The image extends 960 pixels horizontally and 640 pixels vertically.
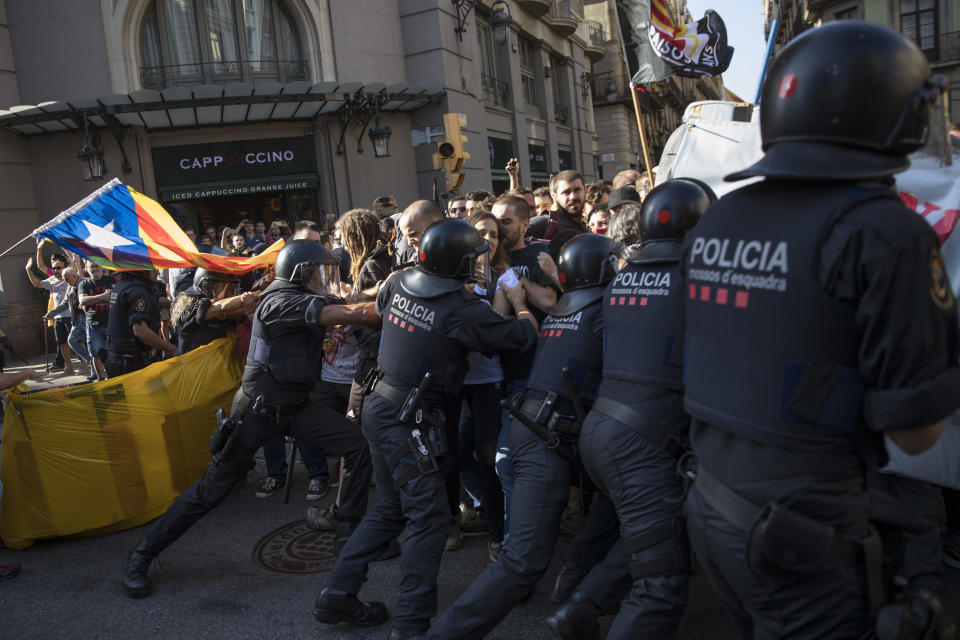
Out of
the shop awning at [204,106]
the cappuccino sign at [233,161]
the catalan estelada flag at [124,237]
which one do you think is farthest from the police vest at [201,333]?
the cappuccino sign at [233,161]

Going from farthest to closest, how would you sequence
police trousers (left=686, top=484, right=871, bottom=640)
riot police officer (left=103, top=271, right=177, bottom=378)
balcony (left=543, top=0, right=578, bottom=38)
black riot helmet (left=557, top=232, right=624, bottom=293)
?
1. balcony (left=543, top=0, right=578, bottom=38)
2. riot police officer (left=103, top=271, right=177, bottom=378)
3. black riot helmet (left=557, top=232, right=624, bottom=293)
4. police trousers (left=686, top=484, right=871, bottom=640)

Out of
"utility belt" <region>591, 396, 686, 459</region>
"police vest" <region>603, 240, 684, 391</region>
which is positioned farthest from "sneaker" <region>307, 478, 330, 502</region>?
"utility belt" <region>591, 396, 686, 459</region>

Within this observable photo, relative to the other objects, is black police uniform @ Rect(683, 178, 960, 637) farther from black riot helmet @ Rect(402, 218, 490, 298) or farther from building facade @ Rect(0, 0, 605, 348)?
building facade @ Rect(0, 0, 605, 348)

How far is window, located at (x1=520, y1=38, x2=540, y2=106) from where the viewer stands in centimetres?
2303

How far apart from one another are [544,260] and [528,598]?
1808 mm

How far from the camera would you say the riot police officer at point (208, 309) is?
531 centimetres

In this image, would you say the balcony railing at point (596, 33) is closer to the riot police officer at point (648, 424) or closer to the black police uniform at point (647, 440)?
the riot police officer at point (648, 424)

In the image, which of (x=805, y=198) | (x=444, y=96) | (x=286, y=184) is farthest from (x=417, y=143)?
(x=805, y=198)

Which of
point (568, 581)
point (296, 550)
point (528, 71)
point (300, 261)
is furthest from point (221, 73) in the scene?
point (568, 581)

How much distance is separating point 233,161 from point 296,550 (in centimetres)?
1228

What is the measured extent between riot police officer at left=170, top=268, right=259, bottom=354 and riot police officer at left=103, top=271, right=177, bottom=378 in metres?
0.34

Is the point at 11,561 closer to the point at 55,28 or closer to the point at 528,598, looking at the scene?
the point at 528,598

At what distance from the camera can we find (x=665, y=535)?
2559 millimetres

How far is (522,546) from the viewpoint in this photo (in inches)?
116
